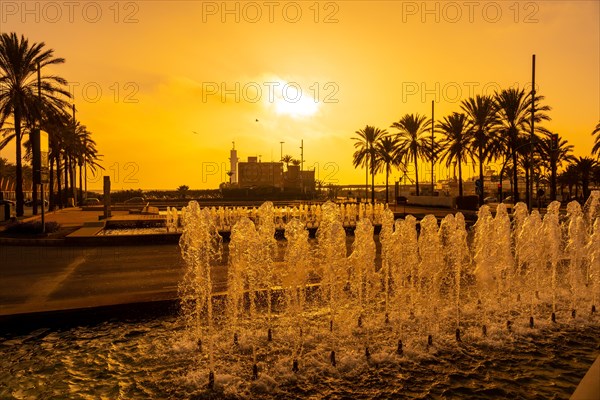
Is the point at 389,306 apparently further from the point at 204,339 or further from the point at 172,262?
the point at 172,262

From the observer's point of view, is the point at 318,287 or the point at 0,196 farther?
the point at 0,196

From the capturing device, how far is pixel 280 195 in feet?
217

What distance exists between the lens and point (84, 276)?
11.2 metres

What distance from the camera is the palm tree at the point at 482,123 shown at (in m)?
36.1

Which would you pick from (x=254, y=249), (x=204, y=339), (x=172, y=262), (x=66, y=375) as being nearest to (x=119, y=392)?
(x=66, y=375)

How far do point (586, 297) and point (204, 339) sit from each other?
7488 mm

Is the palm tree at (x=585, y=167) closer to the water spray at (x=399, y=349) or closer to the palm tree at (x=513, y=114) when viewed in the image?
the palm tree at (x=513, y=114)

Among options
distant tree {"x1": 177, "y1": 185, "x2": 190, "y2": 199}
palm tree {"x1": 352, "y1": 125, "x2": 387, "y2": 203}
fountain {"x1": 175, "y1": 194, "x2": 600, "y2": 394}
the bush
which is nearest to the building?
distant tree {"x1": 177, "y1": 185, "x2": 190, "y2": 199}

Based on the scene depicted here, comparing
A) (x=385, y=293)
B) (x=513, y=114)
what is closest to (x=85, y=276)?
(x=385, y=293)

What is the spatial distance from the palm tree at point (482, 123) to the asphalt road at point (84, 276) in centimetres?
2792

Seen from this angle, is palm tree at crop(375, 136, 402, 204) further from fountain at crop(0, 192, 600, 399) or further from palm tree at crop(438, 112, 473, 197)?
fountain at crop(0, 192, 600, 399)

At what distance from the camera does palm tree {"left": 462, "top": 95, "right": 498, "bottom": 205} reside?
36094mm

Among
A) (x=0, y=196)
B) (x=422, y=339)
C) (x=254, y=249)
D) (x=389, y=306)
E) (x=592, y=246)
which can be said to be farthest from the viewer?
(x=0, y=196)

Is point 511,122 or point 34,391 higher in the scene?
point 511,122
